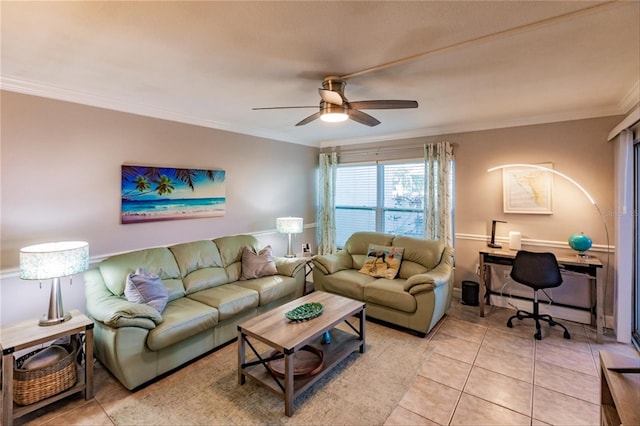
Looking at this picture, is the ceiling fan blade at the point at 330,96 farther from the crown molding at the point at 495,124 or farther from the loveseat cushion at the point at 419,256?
the crown molding at the point at 495,124

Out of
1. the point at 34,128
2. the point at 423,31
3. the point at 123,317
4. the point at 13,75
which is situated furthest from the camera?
the point at 34,128

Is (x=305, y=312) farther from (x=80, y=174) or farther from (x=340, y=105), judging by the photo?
(x=80, y=174)

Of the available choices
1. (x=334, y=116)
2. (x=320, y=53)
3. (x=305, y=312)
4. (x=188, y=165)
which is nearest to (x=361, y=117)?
(x=334, y=116)

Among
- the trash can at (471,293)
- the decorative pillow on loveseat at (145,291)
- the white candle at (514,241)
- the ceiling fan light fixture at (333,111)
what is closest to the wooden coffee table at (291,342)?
the decorative pillow on loveseat at (145,291)

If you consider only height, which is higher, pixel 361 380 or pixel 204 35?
pixel 204 35

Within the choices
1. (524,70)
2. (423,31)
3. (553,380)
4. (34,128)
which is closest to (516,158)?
(524,70)

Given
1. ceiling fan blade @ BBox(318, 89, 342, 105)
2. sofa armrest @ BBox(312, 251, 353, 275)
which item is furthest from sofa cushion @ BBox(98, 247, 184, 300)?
ceiling fan blade @ BBox(318, 89, 342, 105)

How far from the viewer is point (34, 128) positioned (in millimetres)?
2641

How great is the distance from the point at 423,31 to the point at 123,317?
2901mm

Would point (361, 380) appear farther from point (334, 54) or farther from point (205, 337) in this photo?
point (334, 54)

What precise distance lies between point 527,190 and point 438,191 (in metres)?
1.09

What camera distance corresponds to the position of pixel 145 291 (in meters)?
2.69

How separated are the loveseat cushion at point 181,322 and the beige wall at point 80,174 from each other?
3.38 feet

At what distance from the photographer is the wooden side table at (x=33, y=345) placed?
192 centimetres
